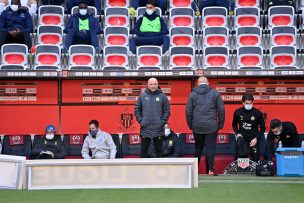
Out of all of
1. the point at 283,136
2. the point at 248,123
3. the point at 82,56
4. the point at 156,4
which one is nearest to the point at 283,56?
the point at 248,123

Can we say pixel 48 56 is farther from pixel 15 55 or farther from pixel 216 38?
pixel 216 38

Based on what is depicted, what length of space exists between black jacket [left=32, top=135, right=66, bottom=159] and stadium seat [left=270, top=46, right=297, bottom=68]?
4.46m

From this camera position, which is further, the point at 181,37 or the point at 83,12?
the point at 83,12

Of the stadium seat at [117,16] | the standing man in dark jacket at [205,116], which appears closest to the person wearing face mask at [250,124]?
the standing man in dark jacket at [205,116]

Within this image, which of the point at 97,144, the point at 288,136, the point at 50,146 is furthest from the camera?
the point at 50,146

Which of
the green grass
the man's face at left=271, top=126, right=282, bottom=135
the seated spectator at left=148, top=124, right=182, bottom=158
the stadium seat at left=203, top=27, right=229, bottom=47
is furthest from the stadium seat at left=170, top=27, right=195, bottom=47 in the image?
the green grass

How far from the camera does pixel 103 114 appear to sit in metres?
16.2

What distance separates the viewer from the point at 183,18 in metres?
17.4

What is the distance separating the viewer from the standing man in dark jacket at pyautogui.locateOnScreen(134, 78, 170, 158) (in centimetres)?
1308

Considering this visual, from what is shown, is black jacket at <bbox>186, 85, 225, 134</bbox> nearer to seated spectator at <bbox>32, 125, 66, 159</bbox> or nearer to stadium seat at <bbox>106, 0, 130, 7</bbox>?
seated spectator at <bbox>32, 125, 66, 159</bbox>

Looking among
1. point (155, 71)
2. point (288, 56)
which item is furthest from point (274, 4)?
point (155, 71)

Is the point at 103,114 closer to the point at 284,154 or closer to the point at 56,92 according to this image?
the point at 56,92

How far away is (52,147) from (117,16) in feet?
12.4

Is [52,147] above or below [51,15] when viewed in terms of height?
below
